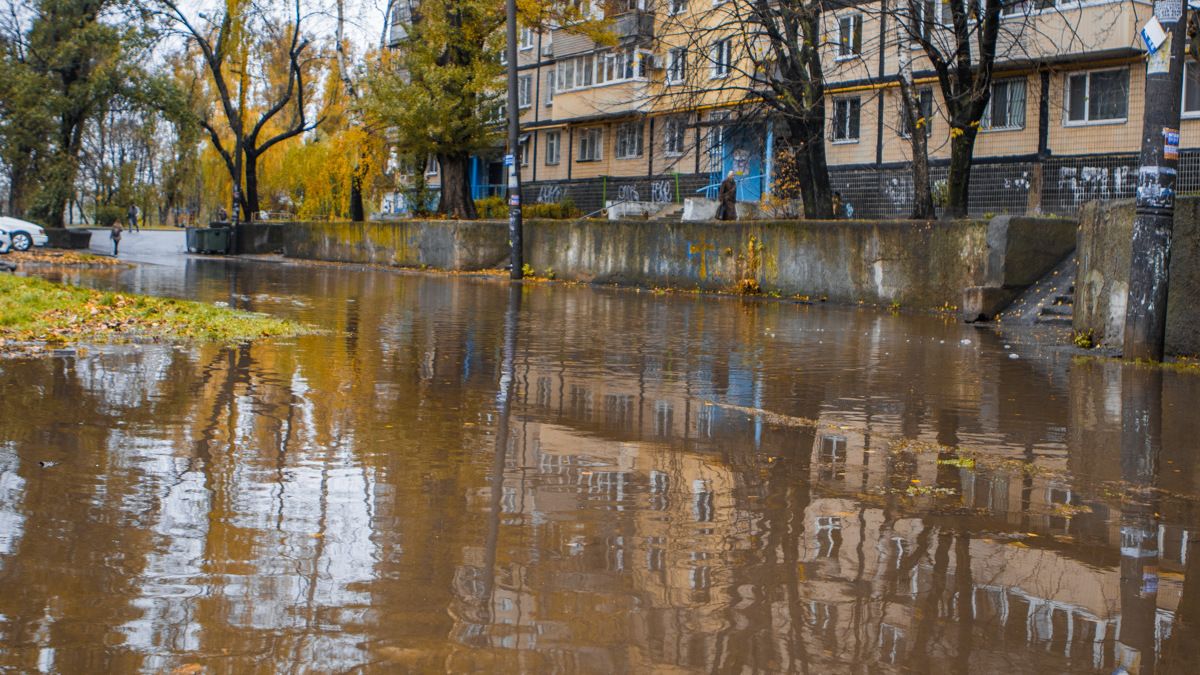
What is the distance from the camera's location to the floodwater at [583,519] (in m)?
4.16

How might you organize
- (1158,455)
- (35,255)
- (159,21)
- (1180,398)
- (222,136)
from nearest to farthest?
(1158,455) → (1180,398) → (35,255) → (159,21) → (222,136)

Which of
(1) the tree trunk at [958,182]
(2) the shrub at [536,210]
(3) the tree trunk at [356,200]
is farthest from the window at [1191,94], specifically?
(3) the tree trunk at [356,200]

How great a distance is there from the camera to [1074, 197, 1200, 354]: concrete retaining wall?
1404 cm

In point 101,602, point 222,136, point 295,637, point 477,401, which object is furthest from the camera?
point 222,136

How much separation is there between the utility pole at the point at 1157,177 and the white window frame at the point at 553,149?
45338mm

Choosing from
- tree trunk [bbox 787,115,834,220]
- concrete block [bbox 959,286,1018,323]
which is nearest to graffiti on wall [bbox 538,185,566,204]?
tree trunk [bbox 787,115,834,220]

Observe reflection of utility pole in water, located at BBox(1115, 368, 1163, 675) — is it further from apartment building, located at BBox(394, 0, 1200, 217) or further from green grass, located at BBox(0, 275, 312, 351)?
apartment building, located at BBox(394, 0, 1200, 217)

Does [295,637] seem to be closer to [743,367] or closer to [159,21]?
[743,367]

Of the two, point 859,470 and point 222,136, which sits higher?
point 222,136

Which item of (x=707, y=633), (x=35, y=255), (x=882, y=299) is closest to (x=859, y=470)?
(x=707, y=633)

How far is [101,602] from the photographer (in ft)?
14.5

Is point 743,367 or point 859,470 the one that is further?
point 743,367

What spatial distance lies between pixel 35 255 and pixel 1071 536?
39.8m

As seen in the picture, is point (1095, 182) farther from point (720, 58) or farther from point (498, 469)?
point (498, 469)
